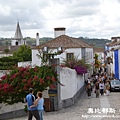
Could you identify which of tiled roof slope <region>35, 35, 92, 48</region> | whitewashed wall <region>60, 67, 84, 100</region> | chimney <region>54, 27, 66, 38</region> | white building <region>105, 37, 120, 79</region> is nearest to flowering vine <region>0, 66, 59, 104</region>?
Result: whitewashed wall <region>60, 67, 84, 100</region>

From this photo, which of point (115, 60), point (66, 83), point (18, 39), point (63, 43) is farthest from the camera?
point (18, 39)

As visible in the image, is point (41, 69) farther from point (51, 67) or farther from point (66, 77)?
point (66, 77)

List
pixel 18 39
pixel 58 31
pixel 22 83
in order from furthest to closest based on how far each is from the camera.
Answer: pixel 18 39 → pixel 58 31 → pixel 22 83

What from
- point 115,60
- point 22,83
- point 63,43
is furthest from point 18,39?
point 22,83

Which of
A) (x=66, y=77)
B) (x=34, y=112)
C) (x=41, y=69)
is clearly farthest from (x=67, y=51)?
(x=34, y=112)

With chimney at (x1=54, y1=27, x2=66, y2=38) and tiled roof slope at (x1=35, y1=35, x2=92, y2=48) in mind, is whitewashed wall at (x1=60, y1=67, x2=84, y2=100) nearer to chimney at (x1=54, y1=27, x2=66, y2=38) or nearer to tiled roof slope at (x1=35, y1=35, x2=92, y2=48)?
tiled roof slope at (x1=35, y1=35, x2=92, y2=48)

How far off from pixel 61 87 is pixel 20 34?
12516 cm

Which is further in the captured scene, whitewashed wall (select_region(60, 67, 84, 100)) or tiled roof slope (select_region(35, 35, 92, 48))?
tiled roof slope (select_region(35, 35, 92, 48))

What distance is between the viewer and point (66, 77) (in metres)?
22.7

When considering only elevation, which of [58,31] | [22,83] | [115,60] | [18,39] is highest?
[18,39]

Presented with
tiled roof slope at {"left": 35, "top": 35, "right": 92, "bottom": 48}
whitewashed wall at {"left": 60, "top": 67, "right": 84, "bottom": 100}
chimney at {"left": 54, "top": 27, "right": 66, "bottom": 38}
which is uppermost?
chimney at {"left": 54, "top": 27, "right": 66, "bottom": 38}

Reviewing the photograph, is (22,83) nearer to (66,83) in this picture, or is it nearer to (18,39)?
(66,83)

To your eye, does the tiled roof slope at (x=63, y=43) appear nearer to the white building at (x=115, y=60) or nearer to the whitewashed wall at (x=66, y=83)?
the white building at (x=115, y=60)

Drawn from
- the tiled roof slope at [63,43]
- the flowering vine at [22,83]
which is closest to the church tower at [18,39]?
the tiled roof slope at [63,43]
